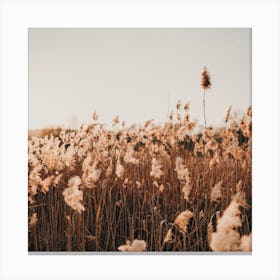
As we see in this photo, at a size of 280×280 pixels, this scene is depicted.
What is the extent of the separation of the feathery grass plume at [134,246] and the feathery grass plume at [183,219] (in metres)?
0.25

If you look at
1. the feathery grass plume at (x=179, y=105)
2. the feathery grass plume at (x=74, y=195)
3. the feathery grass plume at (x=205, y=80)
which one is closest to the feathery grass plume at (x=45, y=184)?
the feathery grass plume at (x=74, y=195)

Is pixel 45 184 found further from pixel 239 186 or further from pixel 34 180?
pixel 239 186

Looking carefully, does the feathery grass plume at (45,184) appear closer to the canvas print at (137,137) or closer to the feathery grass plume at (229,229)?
the canvas print at (137,137)

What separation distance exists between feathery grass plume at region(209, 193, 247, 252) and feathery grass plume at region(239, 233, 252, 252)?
1.0 inches

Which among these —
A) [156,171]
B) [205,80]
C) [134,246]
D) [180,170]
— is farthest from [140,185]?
[205,80]

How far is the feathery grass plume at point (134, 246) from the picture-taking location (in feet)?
8.28

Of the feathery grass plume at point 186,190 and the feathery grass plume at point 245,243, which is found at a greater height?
the feathery grass plume at point 186,190

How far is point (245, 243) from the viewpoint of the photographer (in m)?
2.50
